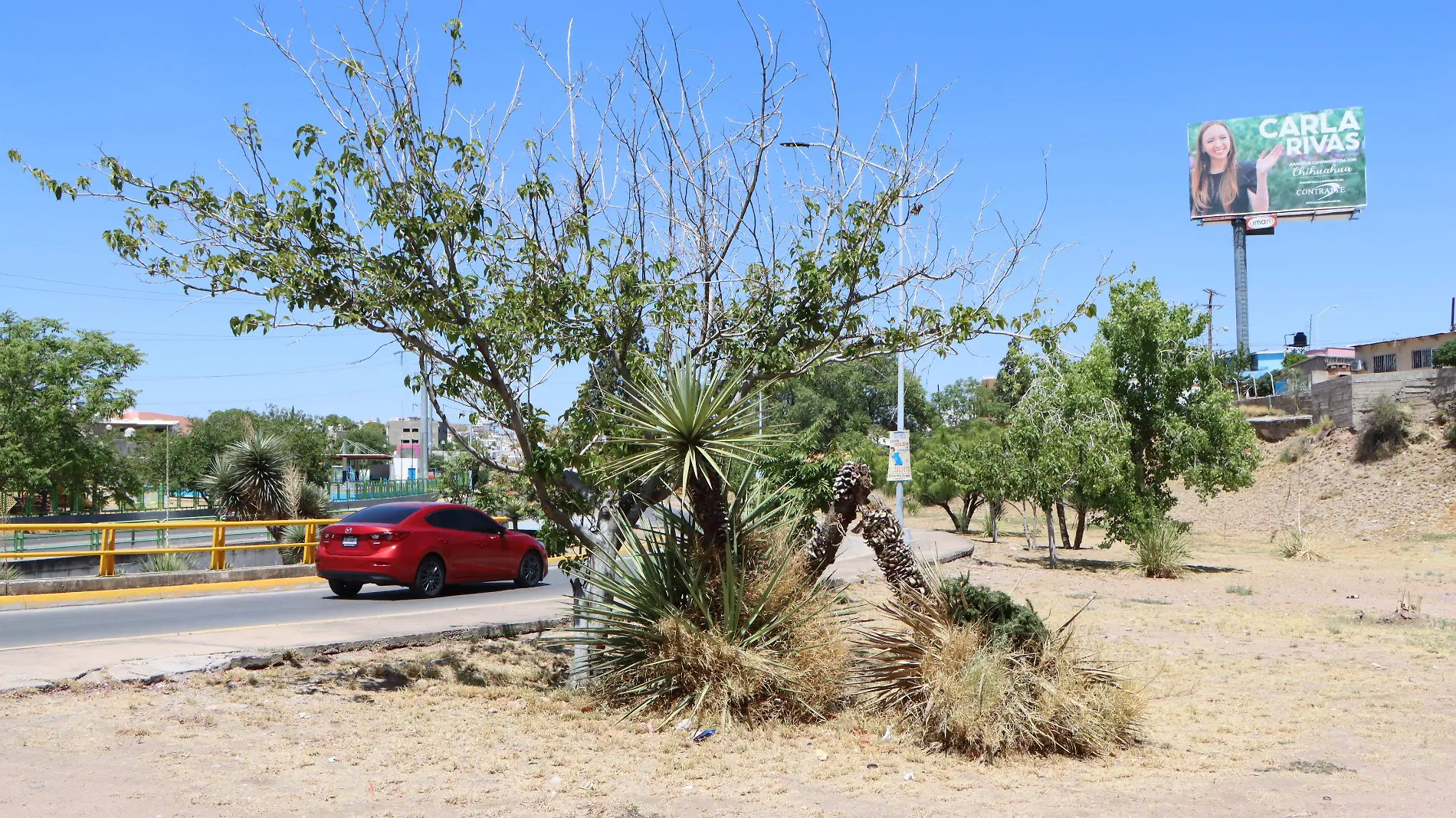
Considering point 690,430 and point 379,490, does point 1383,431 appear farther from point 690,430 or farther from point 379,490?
point 690,430

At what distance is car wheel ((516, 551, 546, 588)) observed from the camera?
19.5 metres

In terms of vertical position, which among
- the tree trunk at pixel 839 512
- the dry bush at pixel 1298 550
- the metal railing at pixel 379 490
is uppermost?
the tree trunk at pixel 839 512

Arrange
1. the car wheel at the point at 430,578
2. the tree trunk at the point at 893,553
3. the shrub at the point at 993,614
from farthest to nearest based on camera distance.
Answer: the car wheel at the point at 430,578 < the tree trunk at the point at 893,553 < the shrub at the point at 993,614

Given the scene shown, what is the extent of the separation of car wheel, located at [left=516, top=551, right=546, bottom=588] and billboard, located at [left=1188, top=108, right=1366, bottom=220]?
77.2m

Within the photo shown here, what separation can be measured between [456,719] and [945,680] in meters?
3.64

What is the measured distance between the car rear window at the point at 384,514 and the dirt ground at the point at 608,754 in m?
6.39

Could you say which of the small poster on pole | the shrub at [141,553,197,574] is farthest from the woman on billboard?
the shrub at [141,553,197,574]

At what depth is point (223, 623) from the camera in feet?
44.7

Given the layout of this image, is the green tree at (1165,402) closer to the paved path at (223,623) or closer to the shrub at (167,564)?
the paved path at (223,623)

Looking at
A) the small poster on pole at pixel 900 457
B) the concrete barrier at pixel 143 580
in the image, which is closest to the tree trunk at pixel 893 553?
the concrete barrier at pixel 143 580

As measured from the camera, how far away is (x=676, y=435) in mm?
8297

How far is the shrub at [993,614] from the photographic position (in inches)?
303

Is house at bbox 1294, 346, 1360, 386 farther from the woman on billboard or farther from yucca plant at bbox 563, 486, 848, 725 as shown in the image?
yucca plant at bbox 563, 486, 848, 725

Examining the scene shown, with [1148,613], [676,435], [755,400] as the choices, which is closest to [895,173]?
[755,400]
